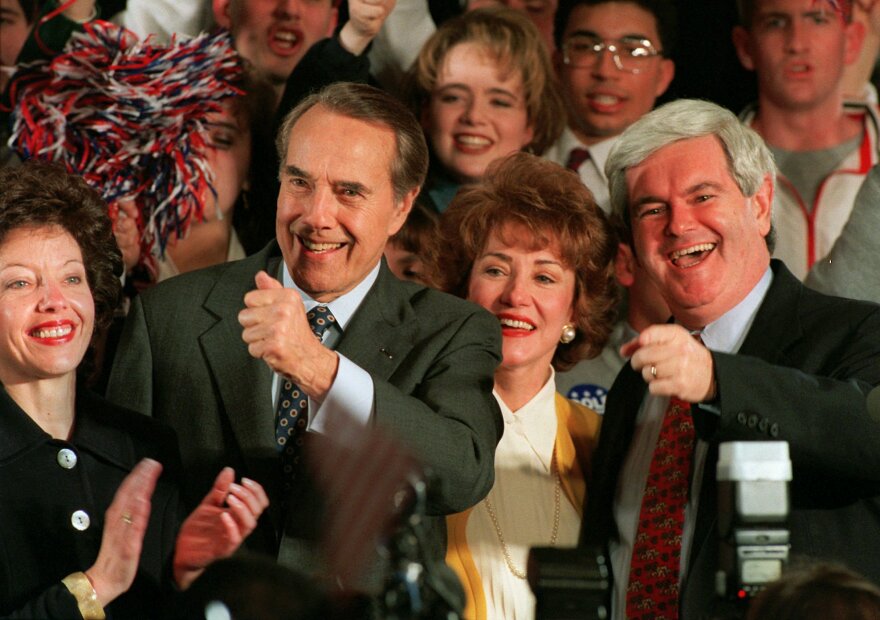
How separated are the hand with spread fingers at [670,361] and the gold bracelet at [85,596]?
0.99m

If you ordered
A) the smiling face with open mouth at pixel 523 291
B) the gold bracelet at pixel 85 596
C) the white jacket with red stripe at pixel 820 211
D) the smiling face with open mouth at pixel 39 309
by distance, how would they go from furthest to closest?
the white jacket with red stripe at pixel 820 211 < the smiling face with open mouth at pixel 523 291 < the smiling face with open mouth at pixel 39 309 < the gold bracelet at pixel 85 596

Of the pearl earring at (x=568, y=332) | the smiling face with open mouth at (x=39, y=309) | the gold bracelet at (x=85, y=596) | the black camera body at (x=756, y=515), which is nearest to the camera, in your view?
the black camera body at (x=756, y=515)

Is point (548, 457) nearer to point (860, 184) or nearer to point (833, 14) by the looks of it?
point (860, 184)

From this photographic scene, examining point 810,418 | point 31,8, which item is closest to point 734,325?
point 810,418

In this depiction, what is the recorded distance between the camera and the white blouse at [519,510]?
115 inches

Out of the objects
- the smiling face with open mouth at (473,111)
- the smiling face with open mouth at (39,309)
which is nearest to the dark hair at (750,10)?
the smiling face with open mouth at (473,111)

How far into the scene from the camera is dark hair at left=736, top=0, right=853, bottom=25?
156 inches

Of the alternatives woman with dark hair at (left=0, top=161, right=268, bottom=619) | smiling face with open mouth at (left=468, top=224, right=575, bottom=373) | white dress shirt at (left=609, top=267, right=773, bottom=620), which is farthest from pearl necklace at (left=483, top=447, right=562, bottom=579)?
woman with dark hair at (left=0, top=161, right=268, bottom=619)

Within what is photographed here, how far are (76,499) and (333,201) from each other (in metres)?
0.80

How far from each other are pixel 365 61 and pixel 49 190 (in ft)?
4.06

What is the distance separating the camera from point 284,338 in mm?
2371

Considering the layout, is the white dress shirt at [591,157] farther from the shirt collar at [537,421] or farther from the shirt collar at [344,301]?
the shirt collar at [344,301]

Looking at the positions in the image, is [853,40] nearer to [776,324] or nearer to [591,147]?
[591,147]

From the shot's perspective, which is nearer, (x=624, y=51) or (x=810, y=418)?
(x=810, y=418)
